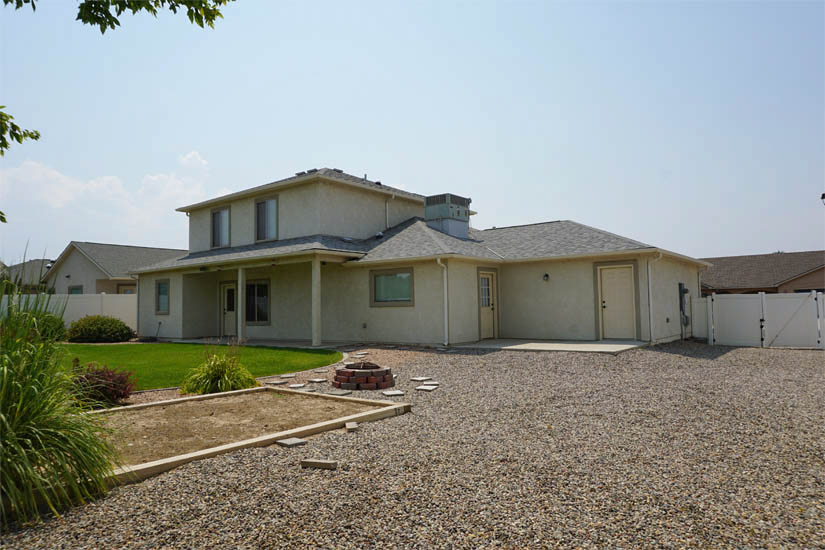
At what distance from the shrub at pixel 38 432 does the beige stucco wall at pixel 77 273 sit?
25790 mm

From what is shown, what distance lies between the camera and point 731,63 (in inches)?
395

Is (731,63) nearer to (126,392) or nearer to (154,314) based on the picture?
(126,392)

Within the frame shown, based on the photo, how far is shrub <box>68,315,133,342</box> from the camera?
1945cm

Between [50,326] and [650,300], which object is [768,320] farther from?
[50,326]

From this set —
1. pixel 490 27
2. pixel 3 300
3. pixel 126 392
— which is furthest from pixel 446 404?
pixel 490 27

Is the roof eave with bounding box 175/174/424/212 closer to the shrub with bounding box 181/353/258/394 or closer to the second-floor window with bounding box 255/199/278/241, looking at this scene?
the second-floor window with bounding box 255/199/278/241

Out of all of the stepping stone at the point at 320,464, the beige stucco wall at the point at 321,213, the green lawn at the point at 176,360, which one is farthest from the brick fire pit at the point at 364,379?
the beige stucco wall at the point at 321,213

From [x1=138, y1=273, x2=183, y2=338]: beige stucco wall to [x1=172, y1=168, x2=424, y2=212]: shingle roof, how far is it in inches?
127

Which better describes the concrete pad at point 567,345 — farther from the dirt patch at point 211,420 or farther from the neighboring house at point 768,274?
the neighboring house at point 768,274

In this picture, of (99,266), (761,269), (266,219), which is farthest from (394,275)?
(761,269)

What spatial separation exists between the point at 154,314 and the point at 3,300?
19.1 metres

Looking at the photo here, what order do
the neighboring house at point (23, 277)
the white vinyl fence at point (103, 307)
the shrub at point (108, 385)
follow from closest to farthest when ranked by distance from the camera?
the neighboring house at point (23, 277) < the shrub at point (108, 385) < the white vinyl fence at point (103, 307)

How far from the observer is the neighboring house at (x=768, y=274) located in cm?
2827

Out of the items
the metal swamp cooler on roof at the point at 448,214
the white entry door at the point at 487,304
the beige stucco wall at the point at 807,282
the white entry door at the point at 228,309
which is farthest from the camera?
the beige stucco wall at the point at 807,282
